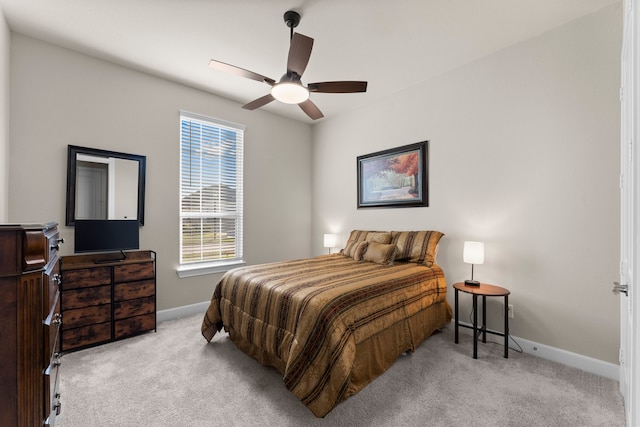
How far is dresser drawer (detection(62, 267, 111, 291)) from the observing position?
254cm

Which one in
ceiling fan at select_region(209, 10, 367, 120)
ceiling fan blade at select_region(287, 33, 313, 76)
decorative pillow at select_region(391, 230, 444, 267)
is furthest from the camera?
decorative pillow at select_region(391, 230, 444, 267)

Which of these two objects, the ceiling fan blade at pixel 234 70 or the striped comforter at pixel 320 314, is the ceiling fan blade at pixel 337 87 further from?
the striped comforter at pixel 320 314

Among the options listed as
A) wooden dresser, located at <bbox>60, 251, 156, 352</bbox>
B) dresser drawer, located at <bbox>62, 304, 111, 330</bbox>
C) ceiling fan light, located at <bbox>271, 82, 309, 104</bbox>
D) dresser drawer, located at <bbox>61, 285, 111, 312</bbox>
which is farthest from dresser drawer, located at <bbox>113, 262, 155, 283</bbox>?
ceiling fan light, located at <bbox>271, 82, 309, 104</bbox>

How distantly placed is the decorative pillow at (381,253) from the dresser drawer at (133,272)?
2.43 meters

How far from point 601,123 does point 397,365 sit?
2642 mm

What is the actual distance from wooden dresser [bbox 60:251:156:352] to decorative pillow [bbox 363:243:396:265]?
2446mm

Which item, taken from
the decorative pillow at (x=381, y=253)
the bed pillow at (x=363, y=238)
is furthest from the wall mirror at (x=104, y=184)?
the decorative pillow at (x=381, y=253)

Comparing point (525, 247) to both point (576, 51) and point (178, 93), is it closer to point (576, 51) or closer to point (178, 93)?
point (576, 51)

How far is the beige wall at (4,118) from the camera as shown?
2.29 metres

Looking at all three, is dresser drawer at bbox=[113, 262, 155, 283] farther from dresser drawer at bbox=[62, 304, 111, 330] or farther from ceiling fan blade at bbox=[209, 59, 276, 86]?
ceiling fan blade at bbox=[209, 59, 276, 86]

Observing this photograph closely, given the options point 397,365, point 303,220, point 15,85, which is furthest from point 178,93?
point 397,365

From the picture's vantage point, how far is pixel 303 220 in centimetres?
499

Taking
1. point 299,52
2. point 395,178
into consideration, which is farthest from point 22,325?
point 395,178

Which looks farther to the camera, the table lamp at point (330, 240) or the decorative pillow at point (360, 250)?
the table lamp at point (330, 240)
